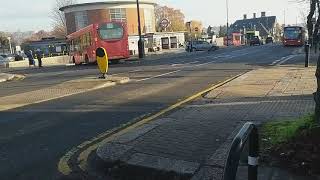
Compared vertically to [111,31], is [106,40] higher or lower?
lower

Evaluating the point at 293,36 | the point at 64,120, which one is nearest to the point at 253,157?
the point at 64,120

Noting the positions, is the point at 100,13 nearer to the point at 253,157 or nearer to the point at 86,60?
the point at 86,60

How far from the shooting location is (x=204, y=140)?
727 centimetres

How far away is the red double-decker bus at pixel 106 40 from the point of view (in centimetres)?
3650

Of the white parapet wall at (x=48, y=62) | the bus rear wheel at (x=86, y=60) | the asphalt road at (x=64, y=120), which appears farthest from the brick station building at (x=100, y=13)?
the asphalt road at (x=64, y=120)

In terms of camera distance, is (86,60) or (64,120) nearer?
(64,120)

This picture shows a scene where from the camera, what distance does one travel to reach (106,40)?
37031 millimetres

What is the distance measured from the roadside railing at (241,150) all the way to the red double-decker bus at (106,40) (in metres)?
32.7

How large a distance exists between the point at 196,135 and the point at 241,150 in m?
3.97

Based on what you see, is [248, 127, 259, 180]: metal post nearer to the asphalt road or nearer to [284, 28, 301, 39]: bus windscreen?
the asphalt road

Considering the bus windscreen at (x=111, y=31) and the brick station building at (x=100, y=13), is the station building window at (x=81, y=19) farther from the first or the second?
the bus windscreen at (x=111, y=31)

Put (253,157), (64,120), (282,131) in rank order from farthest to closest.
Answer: (64,120), (282,131), (253,157)

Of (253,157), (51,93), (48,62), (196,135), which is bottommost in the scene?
(48,62)

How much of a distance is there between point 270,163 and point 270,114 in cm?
359
